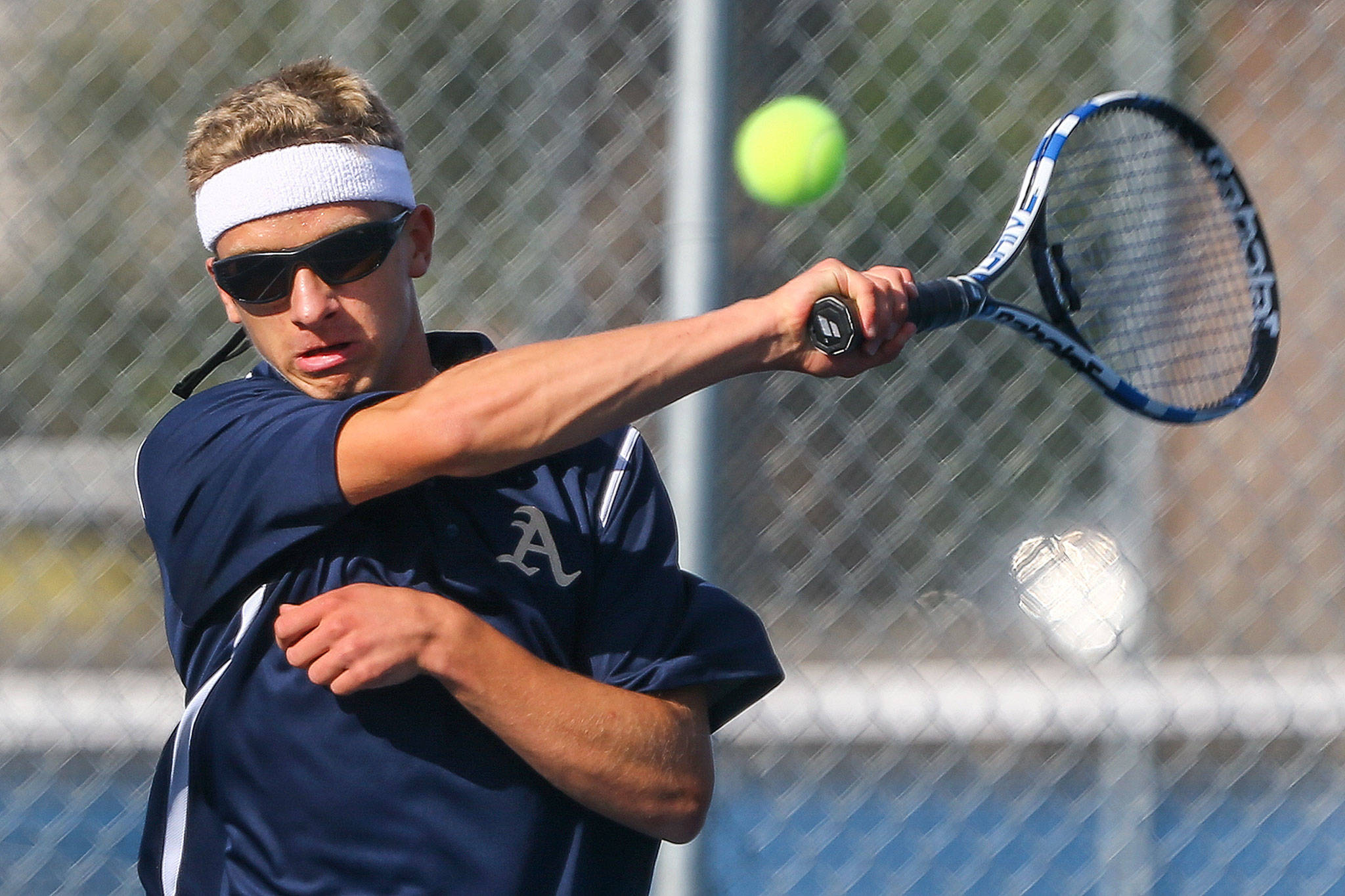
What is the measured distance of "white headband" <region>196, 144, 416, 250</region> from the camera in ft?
5.12

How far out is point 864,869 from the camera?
325 cm

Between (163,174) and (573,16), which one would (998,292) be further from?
(163,174)

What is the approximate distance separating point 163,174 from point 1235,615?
253 centimetres

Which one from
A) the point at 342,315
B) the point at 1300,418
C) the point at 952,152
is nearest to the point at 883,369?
the point at 952,152

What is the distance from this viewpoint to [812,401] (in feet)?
9.93

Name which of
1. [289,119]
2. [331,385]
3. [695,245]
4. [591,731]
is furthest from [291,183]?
[695,245]

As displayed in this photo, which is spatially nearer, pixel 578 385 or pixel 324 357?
pixel 578 385

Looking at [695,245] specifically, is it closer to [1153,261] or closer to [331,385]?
[1153,261]

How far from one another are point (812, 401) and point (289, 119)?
5.26 feet

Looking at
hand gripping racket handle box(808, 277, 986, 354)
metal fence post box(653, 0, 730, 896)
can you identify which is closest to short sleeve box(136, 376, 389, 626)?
hand gripping racket handle box(808, 277, 986, 354)

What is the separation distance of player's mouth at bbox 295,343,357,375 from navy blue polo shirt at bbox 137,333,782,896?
1.4 inches

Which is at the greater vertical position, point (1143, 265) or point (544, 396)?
point (1143, 265)

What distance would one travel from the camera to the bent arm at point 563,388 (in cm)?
134

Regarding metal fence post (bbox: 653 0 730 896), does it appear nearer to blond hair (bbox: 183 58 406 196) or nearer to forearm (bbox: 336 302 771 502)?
blond hair (bbox: 183 58 406 196)
